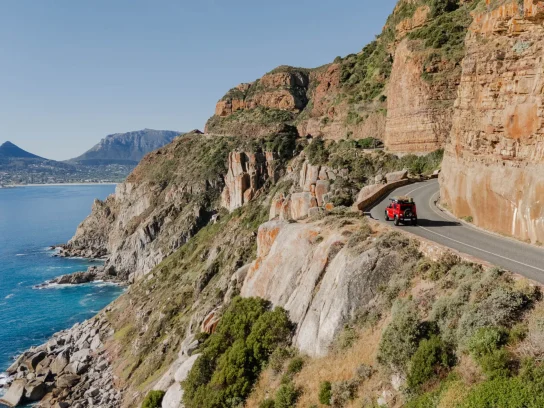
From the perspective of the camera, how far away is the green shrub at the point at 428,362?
40.0 ft

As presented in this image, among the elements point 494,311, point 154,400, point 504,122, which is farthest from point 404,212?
point 154,400

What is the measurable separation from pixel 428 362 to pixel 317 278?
767 centimetres

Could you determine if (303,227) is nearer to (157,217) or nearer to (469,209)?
(469,209)

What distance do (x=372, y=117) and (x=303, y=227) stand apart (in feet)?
131

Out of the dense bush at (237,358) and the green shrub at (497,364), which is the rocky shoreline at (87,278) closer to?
the dense bush at (237,358)

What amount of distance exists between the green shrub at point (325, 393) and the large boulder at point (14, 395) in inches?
1525

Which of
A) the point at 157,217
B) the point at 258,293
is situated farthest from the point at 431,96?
the point at 157,217

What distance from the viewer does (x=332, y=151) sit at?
200 ft

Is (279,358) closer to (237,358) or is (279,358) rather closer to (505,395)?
(237,358)

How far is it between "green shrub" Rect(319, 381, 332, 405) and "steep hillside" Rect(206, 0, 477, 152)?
35261mm

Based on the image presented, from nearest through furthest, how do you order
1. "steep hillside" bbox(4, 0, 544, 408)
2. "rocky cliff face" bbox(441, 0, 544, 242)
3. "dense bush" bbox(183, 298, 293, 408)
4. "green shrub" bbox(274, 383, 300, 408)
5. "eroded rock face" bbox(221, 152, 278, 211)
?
"steep hillside" bbox(4, 0, 544, 408)
"green shrub" bbox(274, 383, 300, 408)
"rocky cliff face" bbox(441, 0, 544, 242)
"dense bush" bbox(183, 298, 293, 408)
"eroded rock face" bbox(221, 152, 278, 211)

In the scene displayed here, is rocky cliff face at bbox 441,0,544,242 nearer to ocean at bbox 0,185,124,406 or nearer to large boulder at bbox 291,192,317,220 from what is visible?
large boulder at bbox 291,192,317,220

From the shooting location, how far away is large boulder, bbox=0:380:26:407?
1612 inches

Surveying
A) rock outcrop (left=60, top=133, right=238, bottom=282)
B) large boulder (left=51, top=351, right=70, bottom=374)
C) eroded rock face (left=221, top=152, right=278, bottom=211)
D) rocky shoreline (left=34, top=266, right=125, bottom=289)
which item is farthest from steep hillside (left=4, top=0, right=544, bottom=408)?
rock outcrop (left=60, top=133, right=238, bottom=282)
